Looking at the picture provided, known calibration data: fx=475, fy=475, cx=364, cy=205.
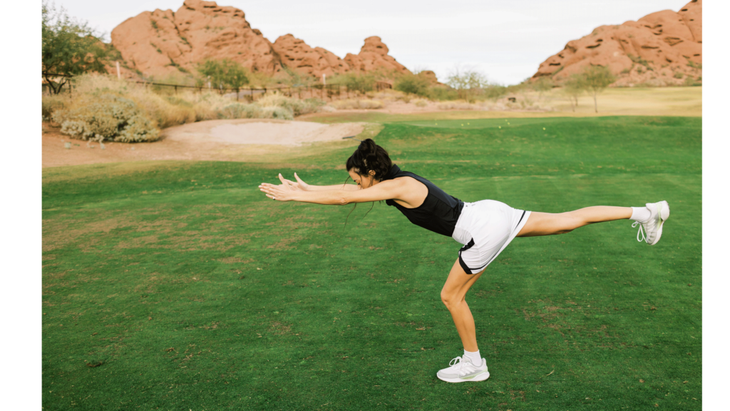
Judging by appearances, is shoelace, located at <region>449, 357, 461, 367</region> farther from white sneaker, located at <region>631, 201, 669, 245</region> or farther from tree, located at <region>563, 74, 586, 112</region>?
tree, located at <region>563, 74, 586, 112</region>

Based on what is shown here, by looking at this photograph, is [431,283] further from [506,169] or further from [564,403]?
[506,169]

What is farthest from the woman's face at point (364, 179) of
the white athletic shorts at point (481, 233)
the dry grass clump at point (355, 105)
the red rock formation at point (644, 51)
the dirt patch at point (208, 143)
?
the red rock formation at point (644, 51)

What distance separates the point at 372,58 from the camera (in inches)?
4031

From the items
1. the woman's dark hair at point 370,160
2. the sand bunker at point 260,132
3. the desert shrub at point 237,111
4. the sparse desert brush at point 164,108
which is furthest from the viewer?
the desert shrub at point 237,111

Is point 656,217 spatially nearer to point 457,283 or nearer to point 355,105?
point 457,283

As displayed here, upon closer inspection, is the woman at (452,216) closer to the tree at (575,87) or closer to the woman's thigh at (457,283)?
the woman's thigh at (457,283)

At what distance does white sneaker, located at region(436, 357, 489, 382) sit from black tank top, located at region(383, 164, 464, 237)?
945 millimetres

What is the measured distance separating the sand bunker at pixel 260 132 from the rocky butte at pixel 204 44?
56.3 meters

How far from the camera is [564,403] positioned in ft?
10.1

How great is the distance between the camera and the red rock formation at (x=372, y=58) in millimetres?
99312

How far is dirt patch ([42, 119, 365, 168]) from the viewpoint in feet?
60.1

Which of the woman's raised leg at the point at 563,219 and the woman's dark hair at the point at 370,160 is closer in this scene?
the woman's dark hair at the point at 370,160

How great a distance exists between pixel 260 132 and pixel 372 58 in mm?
82213

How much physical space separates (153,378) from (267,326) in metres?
1.05
